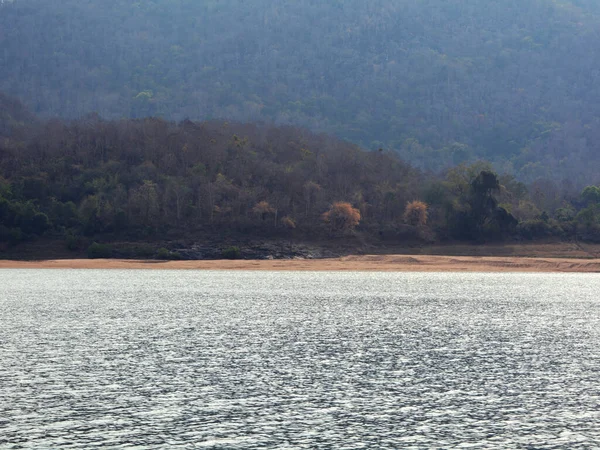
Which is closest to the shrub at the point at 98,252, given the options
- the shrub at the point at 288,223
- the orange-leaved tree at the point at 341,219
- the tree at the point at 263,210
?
the tree at the point at 263,210

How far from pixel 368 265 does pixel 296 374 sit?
6892cm

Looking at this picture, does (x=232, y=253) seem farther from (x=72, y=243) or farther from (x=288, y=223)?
(x=72, y=243)

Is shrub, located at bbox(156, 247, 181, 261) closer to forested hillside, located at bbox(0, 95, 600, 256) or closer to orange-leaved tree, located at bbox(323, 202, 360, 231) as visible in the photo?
forested hillside, located at bbox(0, 95, 600, 256)

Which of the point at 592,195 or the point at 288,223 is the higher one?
the point at 592,195

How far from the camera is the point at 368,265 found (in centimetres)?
9044

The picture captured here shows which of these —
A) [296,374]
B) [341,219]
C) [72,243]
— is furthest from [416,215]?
[296,374]

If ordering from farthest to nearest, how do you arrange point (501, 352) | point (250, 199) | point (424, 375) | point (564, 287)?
point (250, 199) < point (564, 287) < point (501, 352) < point (424, 375)

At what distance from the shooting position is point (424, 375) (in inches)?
868

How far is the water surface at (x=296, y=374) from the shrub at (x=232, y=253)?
A: 1928 inches

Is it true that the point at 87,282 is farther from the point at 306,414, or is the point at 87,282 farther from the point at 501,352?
the point at 306,414

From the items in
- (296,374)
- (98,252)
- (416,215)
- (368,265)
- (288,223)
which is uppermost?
(416,215)

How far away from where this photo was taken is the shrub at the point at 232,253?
9500cm

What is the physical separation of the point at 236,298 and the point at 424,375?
91.8 ft

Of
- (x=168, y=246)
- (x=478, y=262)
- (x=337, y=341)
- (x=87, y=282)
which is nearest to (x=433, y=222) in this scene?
(x=478, y=262)
